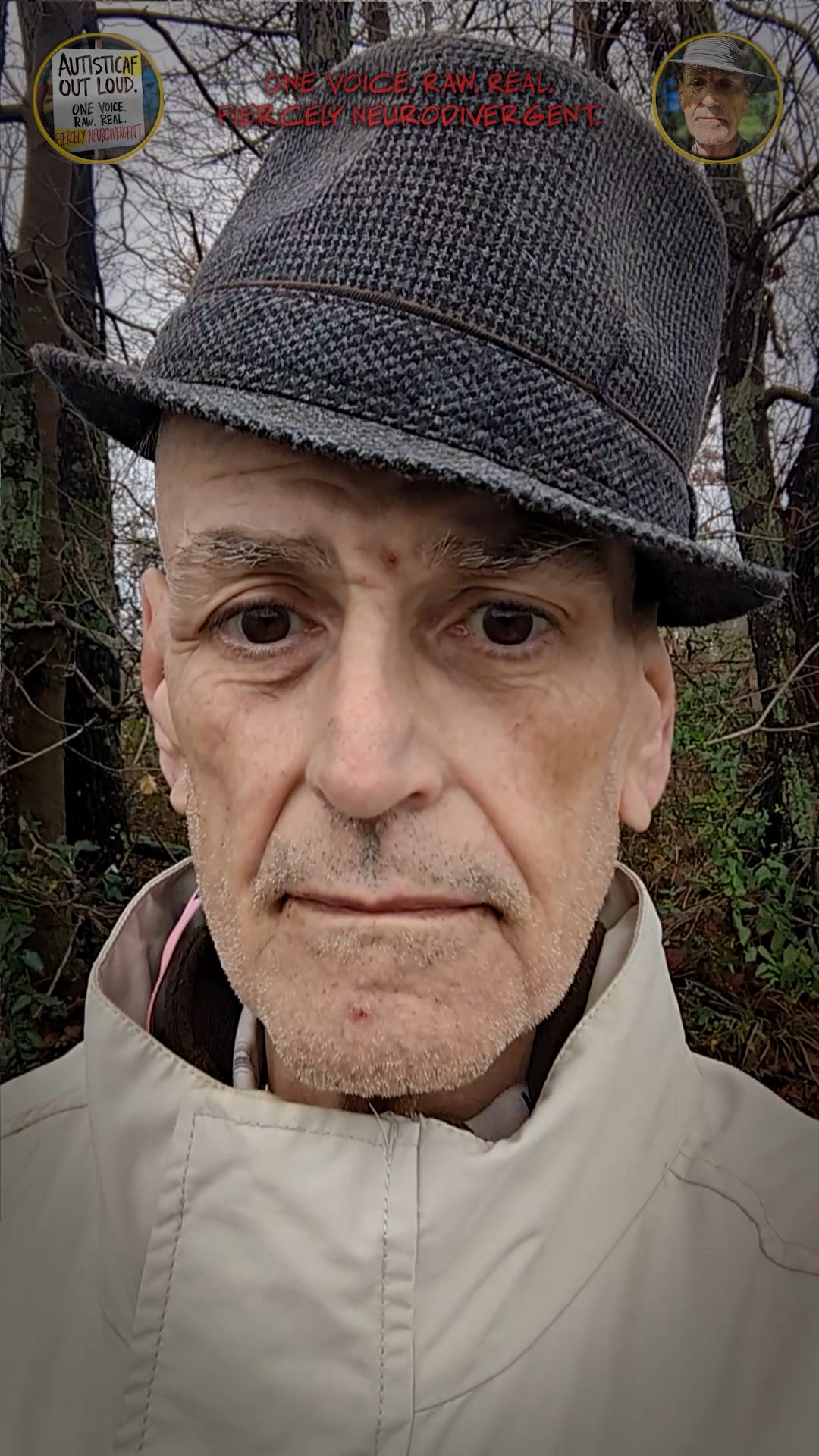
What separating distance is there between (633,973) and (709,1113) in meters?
0.19

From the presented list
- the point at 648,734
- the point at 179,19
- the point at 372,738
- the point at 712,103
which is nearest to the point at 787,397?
the point at 712,103

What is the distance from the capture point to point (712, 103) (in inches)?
34.5

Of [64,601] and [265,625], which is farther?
[64,601]

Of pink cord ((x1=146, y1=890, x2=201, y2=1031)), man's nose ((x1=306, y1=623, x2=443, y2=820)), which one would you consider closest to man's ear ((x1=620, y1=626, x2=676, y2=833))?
man's nose ((x1=306, y1=623, x2=443, y2=820))

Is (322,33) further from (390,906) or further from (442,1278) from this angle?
(442,1278)

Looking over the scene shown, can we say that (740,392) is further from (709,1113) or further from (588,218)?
(709,1113)

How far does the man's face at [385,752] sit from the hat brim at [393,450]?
0.04m

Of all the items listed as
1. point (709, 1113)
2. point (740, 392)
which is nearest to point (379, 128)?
point (740, 392)

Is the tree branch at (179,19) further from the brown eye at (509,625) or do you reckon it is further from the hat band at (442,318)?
the brown eye at (509,625)

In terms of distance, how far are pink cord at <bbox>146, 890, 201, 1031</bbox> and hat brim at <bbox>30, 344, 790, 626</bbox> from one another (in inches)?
18.8

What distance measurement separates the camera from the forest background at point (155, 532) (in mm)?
908

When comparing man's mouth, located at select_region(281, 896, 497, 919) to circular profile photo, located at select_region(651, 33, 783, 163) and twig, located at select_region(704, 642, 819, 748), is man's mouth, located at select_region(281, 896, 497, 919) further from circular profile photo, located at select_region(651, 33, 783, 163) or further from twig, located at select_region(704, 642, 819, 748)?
circular profile photo, located at select_region(651, 33, 783, 163)

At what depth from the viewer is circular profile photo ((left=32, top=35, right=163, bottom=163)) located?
3.02 feet

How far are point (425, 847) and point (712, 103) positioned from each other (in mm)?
846
